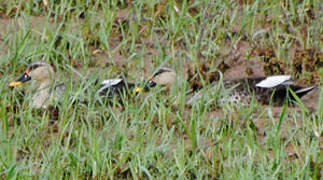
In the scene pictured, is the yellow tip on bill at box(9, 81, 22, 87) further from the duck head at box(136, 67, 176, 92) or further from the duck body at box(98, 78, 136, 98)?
the duck head at box(136, 67, 176, 92)

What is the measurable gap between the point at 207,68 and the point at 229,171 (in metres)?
2.33

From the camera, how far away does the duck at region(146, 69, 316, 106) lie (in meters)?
7.06

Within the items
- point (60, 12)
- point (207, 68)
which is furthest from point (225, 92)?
point (60, 12)

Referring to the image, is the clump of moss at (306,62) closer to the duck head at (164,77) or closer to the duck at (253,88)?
the duck at (253,88)

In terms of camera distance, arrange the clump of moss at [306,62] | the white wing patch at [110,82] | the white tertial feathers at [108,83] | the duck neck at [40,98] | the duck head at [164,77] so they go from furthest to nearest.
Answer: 1. the clump of moss at [306,62]
2. the duck head at [164,77]
3. the white wing patch at [110,82]
4. the white tertial feathers at [108,83]
5. the duck neck at [40,98]

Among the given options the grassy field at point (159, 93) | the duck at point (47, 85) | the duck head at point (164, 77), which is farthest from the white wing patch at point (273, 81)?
the duck at point (47, 85)

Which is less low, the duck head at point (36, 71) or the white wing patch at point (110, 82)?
the duck head at point (36, 71)

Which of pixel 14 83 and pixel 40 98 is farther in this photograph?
pixel 14 83

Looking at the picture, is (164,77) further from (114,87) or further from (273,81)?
(273,81)

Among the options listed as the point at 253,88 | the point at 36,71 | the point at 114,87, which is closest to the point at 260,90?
the point at 253,88

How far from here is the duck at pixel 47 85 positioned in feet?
22.1

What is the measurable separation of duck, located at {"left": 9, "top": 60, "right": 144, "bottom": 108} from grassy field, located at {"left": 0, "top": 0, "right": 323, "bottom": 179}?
0.09m

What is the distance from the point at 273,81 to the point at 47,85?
2.08m

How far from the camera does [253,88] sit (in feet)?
23.5
